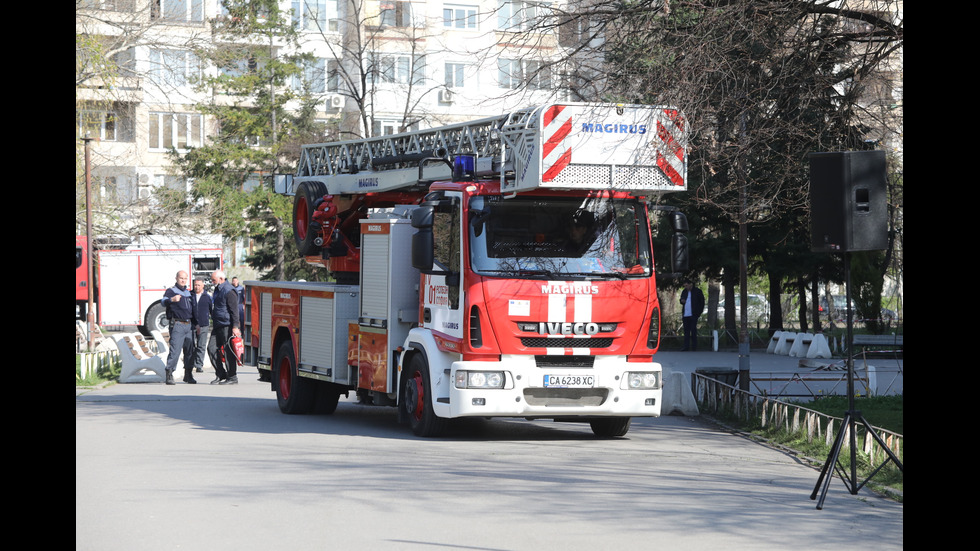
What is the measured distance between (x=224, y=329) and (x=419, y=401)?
10.3m

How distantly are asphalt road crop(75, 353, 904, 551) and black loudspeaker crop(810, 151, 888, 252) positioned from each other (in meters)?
1.99

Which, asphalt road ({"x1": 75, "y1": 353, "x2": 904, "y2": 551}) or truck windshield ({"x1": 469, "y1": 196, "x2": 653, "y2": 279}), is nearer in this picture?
asphalt road ({"x1": 75, "y1": 353, "x2": 904, "y2": 551})

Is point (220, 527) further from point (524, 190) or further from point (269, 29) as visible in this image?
point (269, 29)

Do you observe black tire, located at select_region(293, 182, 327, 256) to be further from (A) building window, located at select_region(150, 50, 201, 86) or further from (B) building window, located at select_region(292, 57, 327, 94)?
(B) building window, located at select_region(292, 57, 327, 94)

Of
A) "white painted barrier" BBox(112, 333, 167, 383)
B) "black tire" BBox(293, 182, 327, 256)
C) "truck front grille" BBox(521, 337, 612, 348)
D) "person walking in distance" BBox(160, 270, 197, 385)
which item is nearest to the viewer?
"truck front grille" BBox(521, 337, 612, 348)

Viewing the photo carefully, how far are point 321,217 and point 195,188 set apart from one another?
28.0 m

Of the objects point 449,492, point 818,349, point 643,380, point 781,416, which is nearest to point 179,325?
point 643,380

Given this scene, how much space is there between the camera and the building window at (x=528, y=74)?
47.5 feet

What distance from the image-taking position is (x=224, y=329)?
75.6ft

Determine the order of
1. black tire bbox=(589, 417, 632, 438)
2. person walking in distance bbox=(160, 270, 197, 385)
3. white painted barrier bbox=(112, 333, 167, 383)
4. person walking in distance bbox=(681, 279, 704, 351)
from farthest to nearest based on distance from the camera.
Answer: person walking in distance bbox=(681, 279, 704, 351)
white painted barrier bbox=(112, 333, 167, 383)
person walking in distance bbox=(160, 270, 197, 385)
black tire bbox=(589, 417, 632, 438)

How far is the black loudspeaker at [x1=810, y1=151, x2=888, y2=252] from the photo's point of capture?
9555 millimetres

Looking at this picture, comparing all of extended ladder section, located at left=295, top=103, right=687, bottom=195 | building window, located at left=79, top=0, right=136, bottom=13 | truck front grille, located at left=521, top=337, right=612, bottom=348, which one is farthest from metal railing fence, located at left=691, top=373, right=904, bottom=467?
building window, located at left=79, top=0, right=136, bottom=13

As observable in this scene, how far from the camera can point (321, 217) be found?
55.0ft

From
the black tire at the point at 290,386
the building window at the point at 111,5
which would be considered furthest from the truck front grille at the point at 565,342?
the building window at the point at 111,5
